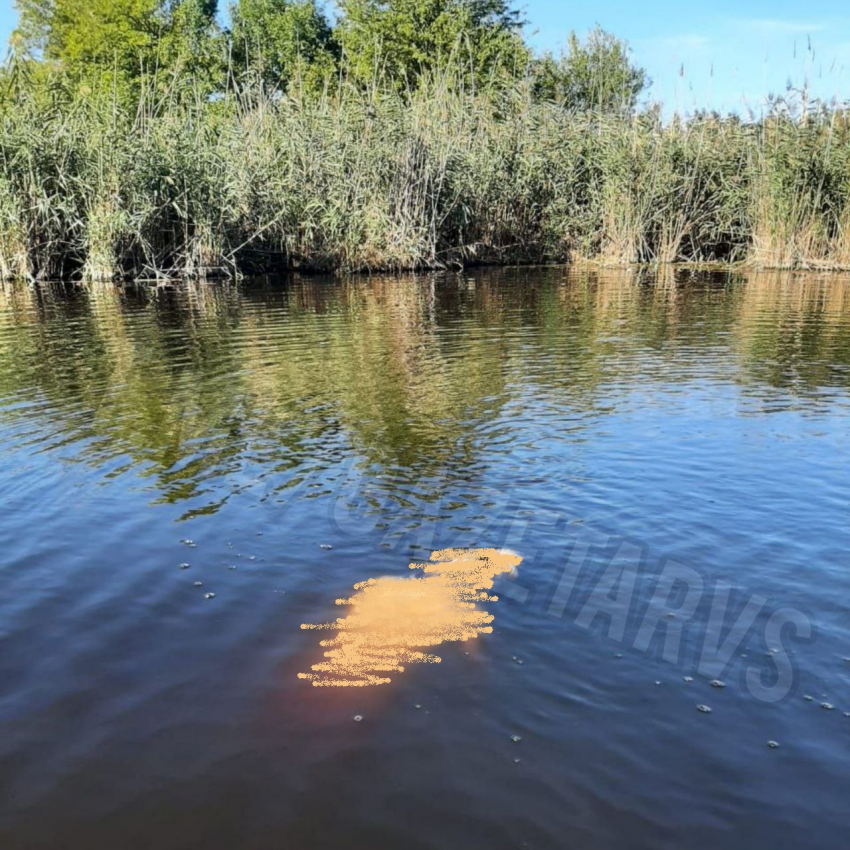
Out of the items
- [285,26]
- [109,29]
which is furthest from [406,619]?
[285,26]

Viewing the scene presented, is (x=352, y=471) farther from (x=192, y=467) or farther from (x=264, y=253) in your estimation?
(x=264, y=253)

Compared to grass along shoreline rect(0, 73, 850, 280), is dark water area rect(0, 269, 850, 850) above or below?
below

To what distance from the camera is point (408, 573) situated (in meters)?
3.87

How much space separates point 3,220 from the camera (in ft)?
51.6

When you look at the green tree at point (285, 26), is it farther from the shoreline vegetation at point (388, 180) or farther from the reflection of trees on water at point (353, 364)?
the reflection of trees on water at point (353, 364)

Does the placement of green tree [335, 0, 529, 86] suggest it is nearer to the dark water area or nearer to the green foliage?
the green foliage

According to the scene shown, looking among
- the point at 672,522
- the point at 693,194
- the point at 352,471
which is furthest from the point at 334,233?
the point at 672,522

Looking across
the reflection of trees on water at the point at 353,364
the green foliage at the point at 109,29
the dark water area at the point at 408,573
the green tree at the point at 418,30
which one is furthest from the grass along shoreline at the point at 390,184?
the green foliage at the point at 109,29

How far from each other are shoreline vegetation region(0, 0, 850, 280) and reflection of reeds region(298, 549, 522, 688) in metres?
13.6

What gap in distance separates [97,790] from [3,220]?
15.7 metres

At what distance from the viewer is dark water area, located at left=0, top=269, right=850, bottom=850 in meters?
2.40

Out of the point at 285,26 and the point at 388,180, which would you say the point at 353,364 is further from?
the point at 285,26

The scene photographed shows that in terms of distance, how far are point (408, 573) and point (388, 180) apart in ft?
50.0

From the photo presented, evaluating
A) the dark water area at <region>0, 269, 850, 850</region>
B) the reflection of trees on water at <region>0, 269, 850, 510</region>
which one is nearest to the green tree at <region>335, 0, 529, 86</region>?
the reflection of trees on water at <region>0, 269, 850, 510</region>
